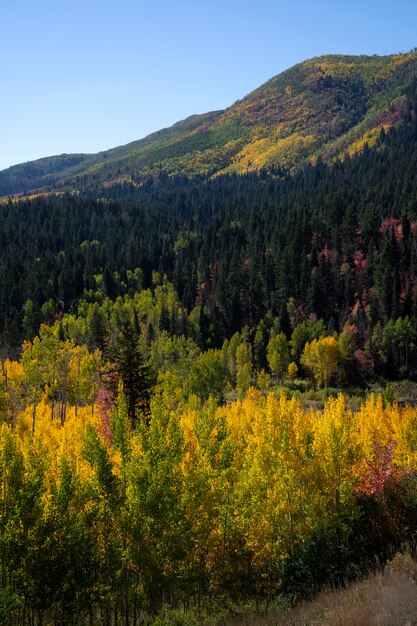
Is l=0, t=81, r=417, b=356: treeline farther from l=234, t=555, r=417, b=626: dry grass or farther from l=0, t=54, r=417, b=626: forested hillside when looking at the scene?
l=234, t=555, r=417, b=626: dry grass

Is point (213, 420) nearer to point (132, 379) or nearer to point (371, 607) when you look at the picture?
point (132, 379)

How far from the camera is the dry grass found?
37.9 feet

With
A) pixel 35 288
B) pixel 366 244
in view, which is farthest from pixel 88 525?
pixel 35 288

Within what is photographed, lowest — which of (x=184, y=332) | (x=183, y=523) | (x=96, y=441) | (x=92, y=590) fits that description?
(x=184, y=332)

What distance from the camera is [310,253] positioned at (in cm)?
13688

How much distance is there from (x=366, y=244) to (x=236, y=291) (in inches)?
1492

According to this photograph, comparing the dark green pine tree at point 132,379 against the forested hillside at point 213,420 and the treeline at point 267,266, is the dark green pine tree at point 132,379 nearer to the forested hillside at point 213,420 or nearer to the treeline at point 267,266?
the forested hillside at point 213,420

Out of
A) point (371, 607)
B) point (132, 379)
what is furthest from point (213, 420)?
point (371, 607)

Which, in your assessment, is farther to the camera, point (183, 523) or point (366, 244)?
point (366, 244)

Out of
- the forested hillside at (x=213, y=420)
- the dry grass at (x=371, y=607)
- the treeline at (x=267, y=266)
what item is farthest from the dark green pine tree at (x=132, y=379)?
the treeline at (x=267, y=266)

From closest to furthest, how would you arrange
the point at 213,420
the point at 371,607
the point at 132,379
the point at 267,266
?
the point at 371,607 → the point at 213,420 → the point at 132,379 → the point at 267,266

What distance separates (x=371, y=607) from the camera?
12.4 metres

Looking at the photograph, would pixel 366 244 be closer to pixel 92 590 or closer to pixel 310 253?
pixel 310 253

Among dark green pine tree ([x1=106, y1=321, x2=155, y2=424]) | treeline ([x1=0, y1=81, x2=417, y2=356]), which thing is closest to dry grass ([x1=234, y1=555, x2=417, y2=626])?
dark green pine tree ([x1=106, y1=321, x2=155, y2=424])
